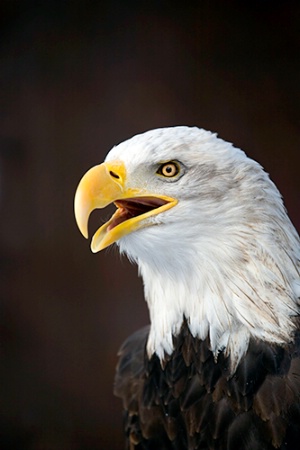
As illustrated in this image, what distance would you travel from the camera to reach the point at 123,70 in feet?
7.39

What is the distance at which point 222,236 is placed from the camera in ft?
3.17

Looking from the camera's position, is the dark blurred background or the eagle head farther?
the dark blurred background

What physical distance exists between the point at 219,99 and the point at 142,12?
408mm

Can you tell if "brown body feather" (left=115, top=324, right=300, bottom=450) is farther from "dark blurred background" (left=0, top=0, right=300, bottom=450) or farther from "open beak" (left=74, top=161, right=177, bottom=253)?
"dark blurred background" (left=0, top=0, right=300, bottom=450)

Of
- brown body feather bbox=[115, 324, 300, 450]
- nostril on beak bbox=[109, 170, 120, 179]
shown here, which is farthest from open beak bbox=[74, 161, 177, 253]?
brown body feather bbox=[115, 324, 300, 450]

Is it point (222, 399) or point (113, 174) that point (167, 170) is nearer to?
point (113, 174)

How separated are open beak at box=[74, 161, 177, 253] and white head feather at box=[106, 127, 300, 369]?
0.01m

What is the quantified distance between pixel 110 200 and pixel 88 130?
54.2 inches

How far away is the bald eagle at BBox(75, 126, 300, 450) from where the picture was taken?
0.95 m

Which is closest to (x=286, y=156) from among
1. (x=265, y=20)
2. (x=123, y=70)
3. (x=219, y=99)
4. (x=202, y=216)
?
(x=219, y=99)

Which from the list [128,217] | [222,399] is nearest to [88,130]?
[128,217]

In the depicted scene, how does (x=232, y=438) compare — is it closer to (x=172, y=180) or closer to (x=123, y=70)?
(x=172, y=180)

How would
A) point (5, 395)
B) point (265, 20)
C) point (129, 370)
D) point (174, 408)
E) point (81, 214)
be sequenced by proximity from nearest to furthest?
point (81, 214) → point (174, 408) → point (129, 370) → point (265, 20) → point (5, 395)

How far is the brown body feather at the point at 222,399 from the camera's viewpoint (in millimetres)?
961
